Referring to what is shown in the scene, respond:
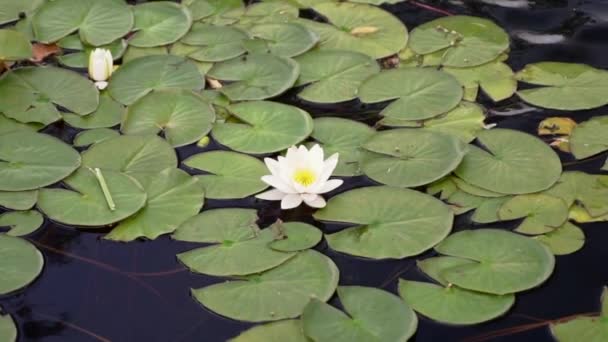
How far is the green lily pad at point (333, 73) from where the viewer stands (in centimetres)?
263

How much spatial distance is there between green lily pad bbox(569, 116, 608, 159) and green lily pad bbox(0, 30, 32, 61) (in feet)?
5.72

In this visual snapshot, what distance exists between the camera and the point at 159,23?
2984 millimetres

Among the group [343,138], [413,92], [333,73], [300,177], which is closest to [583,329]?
[300,177]

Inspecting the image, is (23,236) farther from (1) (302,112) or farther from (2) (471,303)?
(2) (471,303)

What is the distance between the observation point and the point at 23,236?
215cm

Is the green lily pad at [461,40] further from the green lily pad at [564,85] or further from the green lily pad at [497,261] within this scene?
the green lily pad at [497,261]

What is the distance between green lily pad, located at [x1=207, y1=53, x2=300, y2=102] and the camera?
2.62m

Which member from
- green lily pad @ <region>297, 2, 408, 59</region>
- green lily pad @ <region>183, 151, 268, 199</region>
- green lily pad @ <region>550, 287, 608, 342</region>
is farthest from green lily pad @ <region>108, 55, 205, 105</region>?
green lily pad @ <region>550, 287, 608, 342</region>

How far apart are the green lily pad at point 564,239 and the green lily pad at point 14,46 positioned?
1.73 meters

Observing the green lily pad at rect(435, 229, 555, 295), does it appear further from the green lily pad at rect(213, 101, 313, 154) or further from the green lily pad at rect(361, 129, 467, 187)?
the green lily pad at rect(213, 101, 313, 154)

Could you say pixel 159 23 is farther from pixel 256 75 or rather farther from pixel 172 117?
pixel 172 117

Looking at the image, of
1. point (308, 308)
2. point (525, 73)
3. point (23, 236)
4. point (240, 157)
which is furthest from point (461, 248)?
point (23, 236)

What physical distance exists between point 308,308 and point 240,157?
2.14 feet

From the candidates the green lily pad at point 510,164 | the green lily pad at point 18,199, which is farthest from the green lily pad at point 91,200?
the green lily pad at point 510,164
